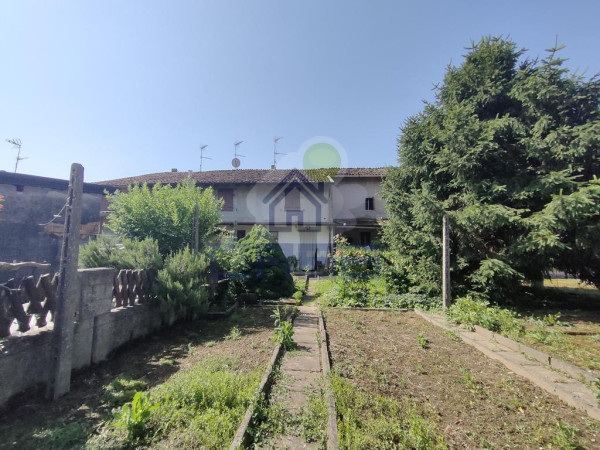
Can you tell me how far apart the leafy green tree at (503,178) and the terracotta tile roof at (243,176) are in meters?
10.5

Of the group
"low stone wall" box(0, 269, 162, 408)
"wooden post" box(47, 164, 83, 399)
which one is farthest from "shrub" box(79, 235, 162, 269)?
"wooden post" box(47, 164, 83, 399)

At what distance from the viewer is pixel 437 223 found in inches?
290

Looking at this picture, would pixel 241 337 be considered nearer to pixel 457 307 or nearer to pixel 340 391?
pixel 340 391

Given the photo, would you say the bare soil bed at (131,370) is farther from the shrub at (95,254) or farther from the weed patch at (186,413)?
the shrub at (95,254)

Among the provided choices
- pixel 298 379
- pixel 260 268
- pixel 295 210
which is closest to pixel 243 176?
pixel 295 210

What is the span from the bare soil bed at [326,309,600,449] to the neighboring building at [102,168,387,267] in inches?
528

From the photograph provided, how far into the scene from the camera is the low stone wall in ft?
9.01

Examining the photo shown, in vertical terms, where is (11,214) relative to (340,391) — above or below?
above

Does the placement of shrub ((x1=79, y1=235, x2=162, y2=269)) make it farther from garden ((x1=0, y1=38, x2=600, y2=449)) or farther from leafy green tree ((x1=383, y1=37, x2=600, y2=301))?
leafy green tree ((x1=383, y1=37, x2=600, y2=301))

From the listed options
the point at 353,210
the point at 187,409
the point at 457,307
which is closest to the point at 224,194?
the point at 353,210

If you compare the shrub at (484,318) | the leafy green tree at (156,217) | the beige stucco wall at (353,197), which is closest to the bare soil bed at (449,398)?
the shrub at (484,318)

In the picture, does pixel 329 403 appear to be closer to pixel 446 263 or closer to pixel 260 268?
pixel 446 263

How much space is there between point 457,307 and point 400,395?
4.11m

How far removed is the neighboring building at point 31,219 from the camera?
1138cm
